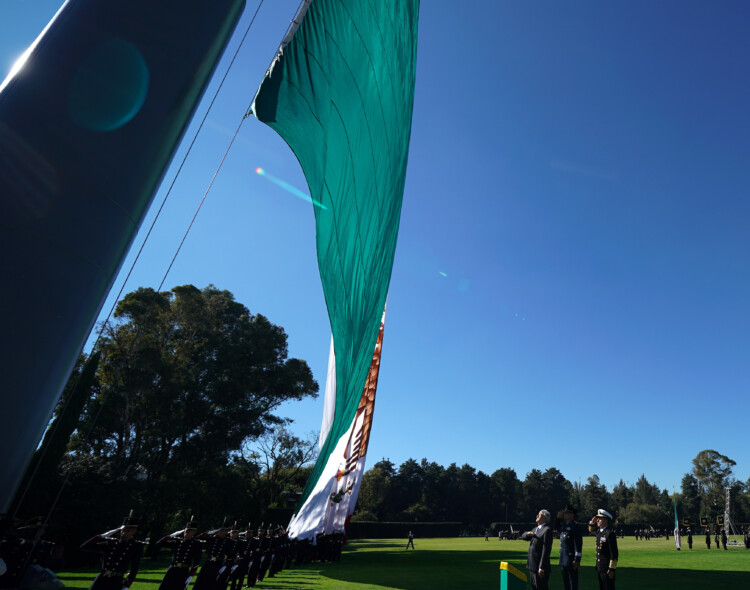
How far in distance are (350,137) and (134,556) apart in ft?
22.2

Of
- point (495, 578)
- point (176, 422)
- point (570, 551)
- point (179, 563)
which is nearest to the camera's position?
point (570, 551)

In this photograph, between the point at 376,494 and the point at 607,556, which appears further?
the point at 376,494

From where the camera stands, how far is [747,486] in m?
106

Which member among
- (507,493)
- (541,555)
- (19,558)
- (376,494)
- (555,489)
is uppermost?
(555,489)

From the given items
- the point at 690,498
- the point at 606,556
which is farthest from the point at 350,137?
the point at 690,498

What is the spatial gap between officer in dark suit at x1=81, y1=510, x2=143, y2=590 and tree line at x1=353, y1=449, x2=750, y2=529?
66.7m

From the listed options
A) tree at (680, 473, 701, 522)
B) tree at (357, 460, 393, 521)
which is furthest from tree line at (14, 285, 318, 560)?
tree at (680, 473, 701, 522)

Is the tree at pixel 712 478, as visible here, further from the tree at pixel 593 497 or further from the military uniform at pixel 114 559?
the military uniform at pixel 114 559

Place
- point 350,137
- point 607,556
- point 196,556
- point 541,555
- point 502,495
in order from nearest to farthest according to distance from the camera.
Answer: point 350,137 < point 541,555 < point 607,556 < point 196,556 < point 502,495

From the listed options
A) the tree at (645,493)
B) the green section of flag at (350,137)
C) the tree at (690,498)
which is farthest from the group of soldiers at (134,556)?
the tree at (645,493)

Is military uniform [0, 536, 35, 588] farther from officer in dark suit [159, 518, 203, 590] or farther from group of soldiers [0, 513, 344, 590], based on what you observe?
officer in dark suit [159, 518, 203, 590]

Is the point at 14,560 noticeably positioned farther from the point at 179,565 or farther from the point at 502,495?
the point at 502,495

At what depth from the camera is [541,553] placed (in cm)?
704

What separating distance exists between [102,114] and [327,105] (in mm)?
3636
